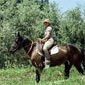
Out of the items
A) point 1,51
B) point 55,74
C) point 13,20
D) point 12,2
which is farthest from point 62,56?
point 12,2

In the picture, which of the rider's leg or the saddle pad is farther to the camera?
the saddle pad

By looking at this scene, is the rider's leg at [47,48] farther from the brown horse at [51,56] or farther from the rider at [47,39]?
the brown horse at [51,56]

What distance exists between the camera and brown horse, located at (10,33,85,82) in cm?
1662

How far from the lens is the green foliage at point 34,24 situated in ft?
167

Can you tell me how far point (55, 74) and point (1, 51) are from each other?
1108 inches

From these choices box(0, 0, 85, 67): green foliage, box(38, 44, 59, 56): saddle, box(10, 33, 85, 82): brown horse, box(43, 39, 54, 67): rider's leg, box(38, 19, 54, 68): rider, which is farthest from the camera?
box(0, 0, 85, 67): green foliage

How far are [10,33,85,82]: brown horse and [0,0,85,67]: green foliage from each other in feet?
97.0

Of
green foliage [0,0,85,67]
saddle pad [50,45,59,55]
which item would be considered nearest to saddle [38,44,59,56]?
saddle pad [50,45,59,55]

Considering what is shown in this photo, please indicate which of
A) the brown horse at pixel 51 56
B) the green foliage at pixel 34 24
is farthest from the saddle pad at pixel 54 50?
the green foliage at pixel 34 24

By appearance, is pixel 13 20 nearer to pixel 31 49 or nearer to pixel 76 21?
pixel 76 21

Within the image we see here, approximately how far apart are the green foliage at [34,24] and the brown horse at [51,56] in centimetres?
2956

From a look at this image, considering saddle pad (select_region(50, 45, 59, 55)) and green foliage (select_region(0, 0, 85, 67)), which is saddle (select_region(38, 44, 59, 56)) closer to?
saddle pad (select_region(50, 45, 59, 55))

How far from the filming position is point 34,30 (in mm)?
55125

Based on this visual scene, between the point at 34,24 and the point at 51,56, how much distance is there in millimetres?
41304
